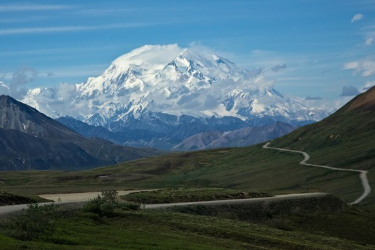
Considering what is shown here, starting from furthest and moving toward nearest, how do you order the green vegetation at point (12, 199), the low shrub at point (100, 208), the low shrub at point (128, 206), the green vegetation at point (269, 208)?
the green vegetation at point (269, 208), the low shrub at point (128, 206), the green vegetation at point (12, 199), the low shrub at point (100, 208)

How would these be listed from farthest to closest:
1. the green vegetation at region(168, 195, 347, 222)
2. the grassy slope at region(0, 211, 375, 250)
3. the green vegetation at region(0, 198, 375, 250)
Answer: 1. the green vegetation at region(168, 195, 347, 222)
2. the grassy slope at region(0, 211, 375, 250)
3. the green vegetation at region(0, 198, 375, 250)

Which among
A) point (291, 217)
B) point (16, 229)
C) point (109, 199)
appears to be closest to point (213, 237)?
point (109, 199)

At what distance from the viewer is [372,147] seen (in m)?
199

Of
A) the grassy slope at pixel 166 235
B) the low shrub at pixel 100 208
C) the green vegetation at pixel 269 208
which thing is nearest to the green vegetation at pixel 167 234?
the grassy slope at pixel 166 235

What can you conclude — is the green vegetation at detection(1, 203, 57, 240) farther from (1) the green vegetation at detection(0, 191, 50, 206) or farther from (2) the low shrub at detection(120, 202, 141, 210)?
(2) the low shrub at detection(120, 202, 141, 210)

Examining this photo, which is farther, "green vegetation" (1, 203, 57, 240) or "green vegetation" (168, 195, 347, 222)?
"green vegetation" (168, 195, 347, 222)

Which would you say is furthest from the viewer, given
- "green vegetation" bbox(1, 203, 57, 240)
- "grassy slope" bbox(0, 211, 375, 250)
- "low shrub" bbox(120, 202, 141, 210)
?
"low shrub" bbox(120, 202, 141, 210)

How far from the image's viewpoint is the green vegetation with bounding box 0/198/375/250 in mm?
40000

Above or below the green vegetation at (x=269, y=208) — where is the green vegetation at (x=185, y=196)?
above

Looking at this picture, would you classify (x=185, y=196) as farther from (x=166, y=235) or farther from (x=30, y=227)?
(x=30, y=227)

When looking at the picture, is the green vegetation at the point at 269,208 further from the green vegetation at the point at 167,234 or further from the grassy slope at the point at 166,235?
the grassy slope at the point at 166,235

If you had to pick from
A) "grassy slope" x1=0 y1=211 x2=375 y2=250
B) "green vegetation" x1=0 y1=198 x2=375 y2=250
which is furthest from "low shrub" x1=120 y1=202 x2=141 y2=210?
"grassy slope" x1=0 y1=211 x2=375 y2=250

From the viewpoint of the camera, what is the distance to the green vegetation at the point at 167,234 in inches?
1575

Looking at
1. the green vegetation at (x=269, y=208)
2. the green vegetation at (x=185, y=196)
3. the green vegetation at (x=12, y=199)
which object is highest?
the green vegetation at (x=12, y=199)
